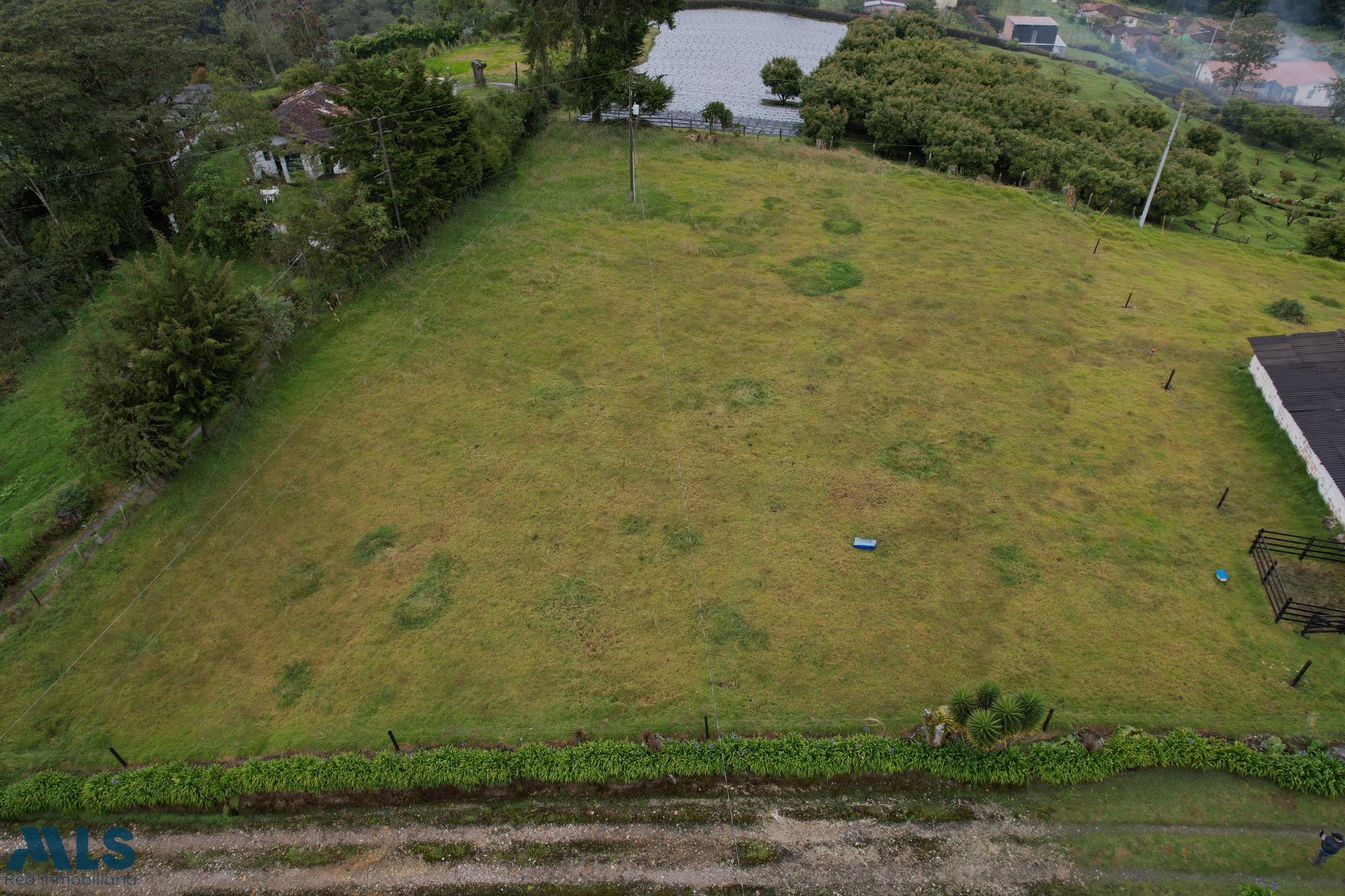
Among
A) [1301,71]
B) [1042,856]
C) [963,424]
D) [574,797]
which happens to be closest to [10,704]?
[574,797]

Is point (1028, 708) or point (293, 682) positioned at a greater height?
point (1028, 708)

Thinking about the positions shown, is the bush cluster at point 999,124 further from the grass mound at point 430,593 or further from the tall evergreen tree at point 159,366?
the grass mound at point 430,593

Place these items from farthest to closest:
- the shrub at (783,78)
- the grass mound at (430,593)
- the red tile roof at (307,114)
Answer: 1. the shrub at (783,78)
2. the red tile roof at (307,114)
3. the grass mound at (430,593)

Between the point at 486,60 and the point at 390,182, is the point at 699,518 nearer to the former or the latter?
the point at 390,182

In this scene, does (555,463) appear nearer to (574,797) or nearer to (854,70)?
(574,797)

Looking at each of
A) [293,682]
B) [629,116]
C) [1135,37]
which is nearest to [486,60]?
[629,116]

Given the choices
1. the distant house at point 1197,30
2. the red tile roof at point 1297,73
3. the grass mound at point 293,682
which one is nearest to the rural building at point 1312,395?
the grass mound at point 293,682
